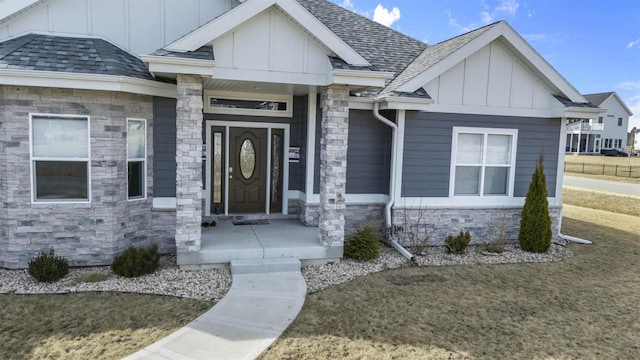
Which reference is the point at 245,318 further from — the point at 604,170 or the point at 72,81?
the point at 604,170

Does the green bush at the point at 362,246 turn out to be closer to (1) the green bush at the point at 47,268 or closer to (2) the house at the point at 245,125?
(2) the house at the point at 245,125

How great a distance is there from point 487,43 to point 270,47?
4.86 m

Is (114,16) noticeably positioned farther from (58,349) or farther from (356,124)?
(58,349)

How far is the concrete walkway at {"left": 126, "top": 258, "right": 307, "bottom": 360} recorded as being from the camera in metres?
4.54

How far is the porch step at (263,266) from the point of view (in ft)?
23.1

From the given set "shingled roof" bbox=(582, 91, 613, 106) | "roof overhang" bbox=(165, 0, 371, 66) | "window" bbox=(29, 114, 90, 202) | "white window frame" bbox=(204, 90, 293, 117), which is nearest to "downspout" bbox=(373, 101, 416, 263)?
"white window frame" bbox=(204, 90, 293, 117)

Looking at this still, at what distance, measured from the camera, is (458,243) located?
8977mm

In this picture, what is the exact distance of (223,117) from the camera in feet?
30.5

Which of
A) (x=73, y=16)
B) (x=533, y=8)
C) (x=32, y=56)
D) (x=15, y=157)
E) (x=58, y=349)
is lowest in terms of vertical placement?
(x=58, y=349)

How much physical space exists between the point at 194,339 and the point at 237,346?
1.69ft

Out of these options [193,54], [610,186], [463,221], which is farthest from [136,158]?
[610,186]

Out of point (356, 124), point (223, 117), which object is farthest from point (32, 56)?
point (356, 124)

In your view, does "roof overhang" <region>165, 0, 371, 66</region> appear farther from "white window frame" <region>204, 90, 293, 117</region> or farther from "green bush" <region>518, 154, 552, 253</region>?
"green bush" <region>518, 154, 552, 253</region>

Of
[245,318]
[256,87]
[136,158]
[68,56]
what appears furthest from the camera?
[256,87]
